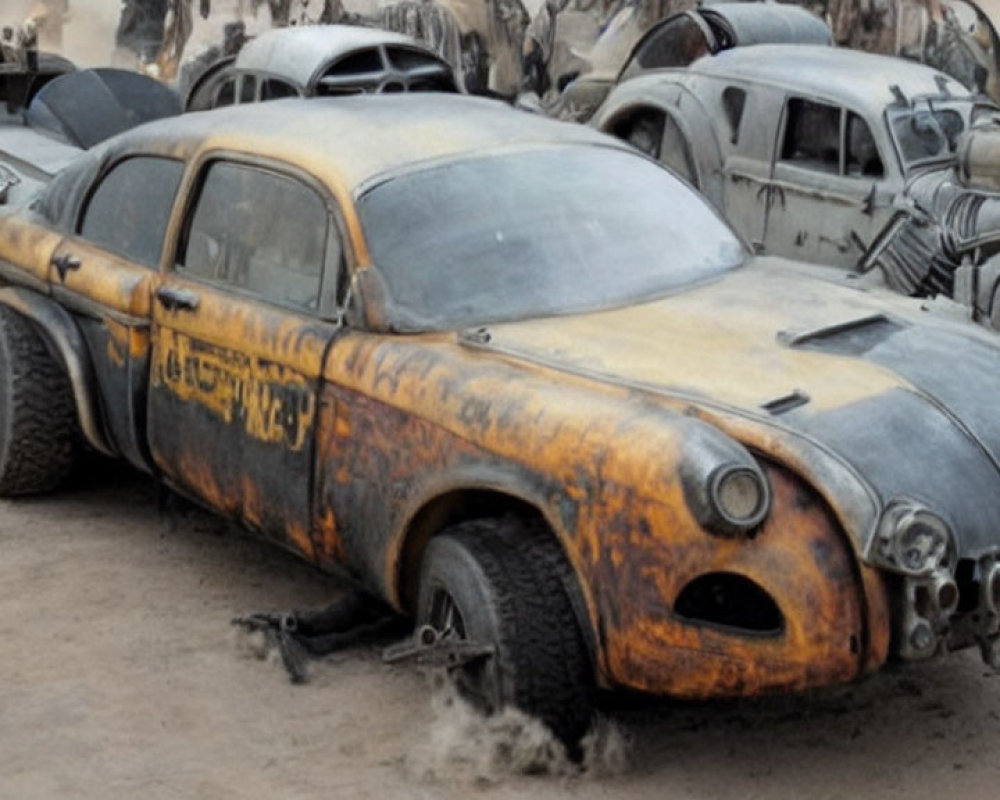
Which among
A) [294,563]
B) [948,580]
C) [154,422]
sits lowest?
[294,563]

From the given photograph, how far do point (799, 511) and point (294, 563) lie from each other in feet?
8.48

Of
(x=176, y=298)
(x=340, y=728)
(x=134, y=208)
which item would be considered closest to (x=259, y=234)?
(x=176, y=298)

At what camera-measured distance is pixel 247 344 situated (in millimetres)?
5965

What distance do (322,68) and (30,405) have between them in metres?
5.62

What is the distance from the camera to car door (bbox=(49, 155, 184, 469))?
6.56 m

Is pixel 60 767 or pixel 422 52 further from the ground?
pixel 422 52

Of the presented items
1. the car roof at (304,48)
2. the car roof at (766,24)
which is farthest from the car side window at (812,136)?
the car roof at (304,48)

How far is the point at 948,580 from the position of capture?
4.62m

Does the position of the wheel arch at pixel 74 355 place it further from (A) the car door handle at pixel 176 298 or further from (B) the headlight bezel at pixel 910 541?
(B) the headlight bezel at pixel 910 541

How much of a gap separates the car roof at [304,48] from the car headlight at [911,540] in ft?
26.9

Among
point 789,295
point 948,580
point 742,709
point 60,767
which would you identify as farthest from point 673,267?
point 60,767

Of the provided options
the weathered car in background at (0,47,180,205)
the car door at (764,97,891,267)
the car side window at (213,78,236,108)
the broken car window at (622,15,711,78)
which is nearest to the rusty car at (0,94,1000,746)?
the weathered car in background at (0,47,180,205)

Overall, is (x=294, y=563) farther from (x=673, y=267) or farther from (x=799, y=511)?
(x=799, y=511)

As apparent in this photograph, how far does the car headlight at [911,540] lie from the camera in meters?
4.58
